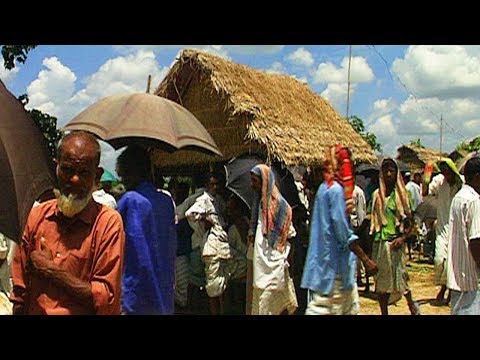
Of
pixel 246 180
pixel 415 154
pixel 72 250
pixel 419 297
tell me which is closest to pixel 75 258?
pixel 72 250

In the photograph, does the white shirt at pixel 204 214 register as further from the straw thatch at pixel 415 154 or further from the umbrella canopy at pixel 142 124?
the straw thatch at pixel 415 154

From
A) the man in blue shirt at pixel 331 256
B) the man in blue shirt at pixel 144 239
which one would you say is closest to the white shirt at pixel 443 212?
the man in blue shirt at pixel 331 256

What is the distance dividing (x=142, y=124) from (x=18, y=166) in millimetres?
1711

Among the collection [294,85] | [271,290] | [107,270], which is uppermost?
[294,85]

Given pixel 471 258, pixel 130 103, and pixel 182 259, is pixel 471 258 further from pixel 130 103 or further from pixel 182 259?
pixel 182 259

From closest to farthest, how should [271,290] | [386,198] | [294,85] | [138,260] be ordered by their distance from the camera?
[138,260]
[271,290]
[386,198]
[294,85]

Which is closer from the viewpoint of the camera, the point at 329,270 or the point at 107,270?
the point at 107,270

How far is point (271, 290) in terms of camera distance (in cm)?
630

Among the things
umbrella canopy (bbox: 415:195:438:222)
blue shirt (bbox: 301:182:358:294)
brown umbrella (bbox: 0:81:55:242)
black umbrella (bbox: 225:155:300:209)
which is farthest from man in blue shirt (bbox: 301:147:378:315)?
umbrella canopy (bbox: 415:195:438:222)

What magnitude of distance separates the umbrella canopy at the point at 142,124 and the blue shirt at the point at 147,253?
587mm
